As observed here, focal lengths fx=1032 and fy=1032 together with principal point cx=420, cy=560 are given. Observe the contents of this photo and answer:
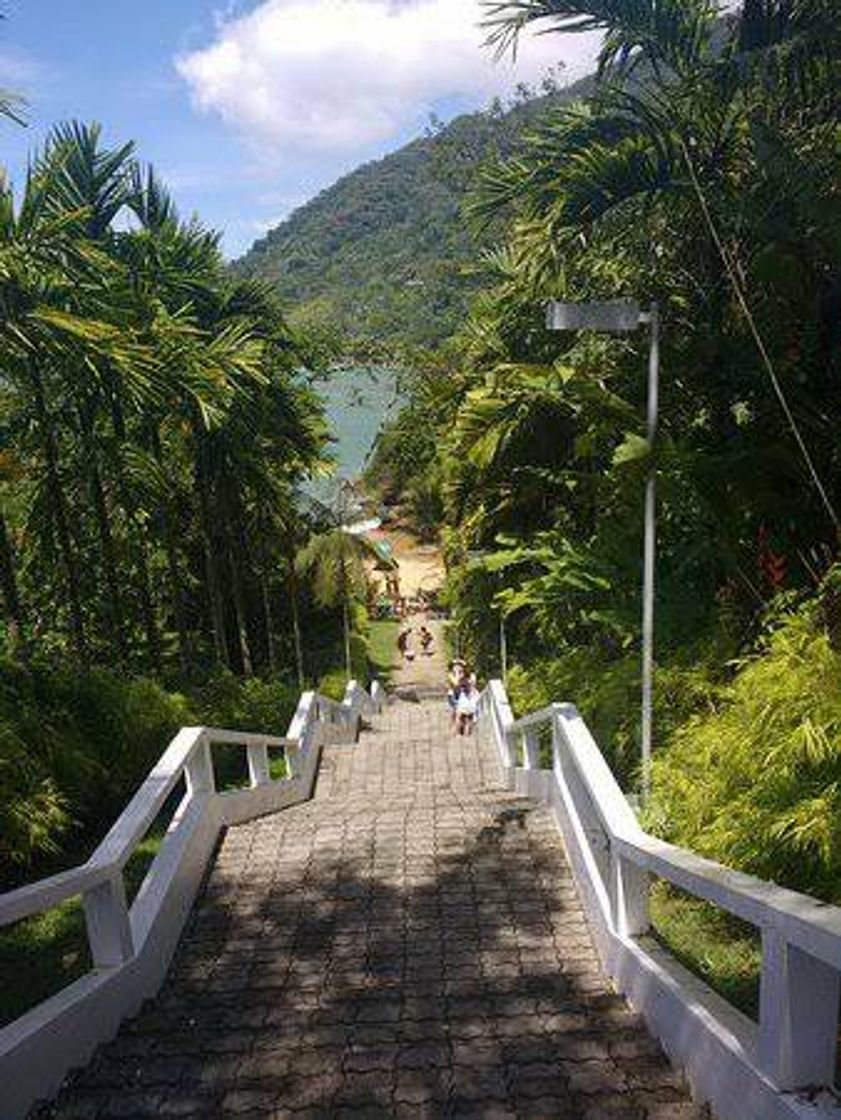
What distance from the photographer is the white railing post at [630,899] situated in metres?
4.83

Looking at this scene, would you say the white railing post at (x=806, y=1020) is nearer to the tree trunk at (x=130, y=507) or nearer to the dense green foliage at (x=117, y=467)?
the dense green foliage at (x=117, y=467)

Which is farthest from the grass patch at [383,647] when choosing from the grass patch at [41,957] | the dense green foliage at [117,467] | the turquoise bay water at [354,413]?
the grass patch at [41,957]

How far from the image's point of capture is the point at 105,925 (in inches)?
189

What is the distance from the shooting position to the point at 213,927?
5.96 metres

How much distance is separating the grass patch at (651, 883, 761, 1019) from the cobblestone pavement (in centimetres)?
49

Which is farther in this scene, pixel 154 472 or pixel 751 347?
Result: pixel 154 472

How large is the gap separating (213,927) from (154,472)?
8.56m

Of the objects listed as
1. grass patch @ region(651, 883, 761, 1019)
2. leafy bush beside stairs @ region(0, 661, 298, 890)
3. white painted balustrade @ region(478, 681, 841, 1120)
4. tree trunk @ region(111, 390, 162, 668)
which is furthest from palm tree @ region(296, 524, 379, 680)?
white painted balustrade @ region(478, 681, 841, 1120)

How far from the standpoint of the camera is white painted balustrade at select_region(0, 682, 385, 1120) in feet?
12.7

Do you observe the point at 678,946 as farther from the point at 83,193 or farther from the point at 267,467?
the point at 267,467

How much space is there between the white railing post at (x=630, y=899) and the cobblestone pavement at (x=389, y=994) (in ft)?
1.07

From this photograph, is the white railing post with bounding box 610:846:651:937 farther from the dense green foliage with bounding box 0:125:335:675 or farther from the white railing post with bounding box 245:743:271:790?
the dense green foliage with bounding box 0:125:335:675

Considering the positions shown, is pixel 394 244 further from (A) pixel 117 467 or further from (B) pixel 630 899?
(B) pixel 630 899

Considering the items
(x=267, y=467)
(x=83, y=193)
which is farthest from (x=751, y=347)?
(x=267, y=467)
